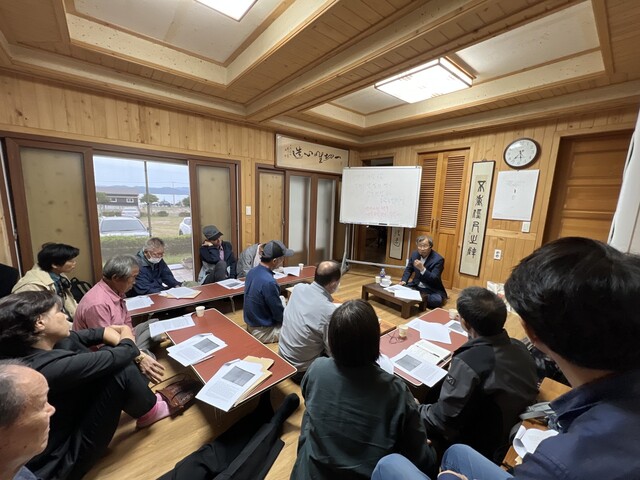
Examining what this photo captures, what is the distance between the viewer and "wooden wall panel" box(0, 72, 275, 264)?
2.53 m

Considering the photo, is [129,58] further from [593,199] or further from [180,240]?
[593,199]

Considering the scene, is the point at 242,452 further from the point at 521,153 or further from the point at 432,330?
Result: the point at 521,153

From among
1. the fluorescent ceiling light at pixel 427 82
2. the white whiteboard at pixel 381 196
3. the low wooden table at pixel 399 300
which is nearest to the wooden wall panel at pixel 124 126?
the white whiteboard at pixel 381 196

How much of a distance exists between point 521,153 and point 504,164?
0.75 ft

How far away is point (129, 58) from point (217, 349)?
2812mm

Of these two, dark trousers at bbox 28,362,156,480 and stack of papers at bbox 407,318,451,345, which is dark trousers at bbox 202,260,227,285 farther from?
stack of papers at bbox 407,318,451,345

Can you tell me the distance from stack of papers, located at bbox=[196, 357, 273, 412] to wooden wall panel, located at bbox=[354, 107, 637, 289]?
327cm

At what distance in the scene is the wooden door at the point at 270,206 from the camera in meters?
4.41

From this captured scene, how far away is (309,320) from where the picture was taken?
1791 millimetres

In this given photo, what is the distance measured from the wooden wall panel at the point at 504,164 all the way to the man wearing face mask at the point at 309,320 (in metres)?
2.70

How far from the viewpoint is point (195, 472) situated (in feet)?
4.15

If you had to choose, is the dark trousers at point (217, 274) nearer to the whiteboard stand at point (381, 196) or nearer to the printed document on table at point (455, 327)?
the whiteboard stand at point (381, 196)

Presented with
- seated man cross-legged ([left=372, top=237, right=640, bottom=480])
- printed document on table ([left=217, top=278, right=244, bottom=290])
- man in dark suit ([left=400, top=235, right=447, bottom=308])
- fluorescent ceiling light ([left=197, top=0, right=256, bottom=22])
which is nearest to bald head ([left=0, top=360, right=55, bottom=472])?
seated man cross-legged ([left=372, top=237, right=640, bottom=480])

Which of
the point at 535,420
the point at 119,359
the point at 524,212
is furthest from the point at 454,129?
the point at 119,359
